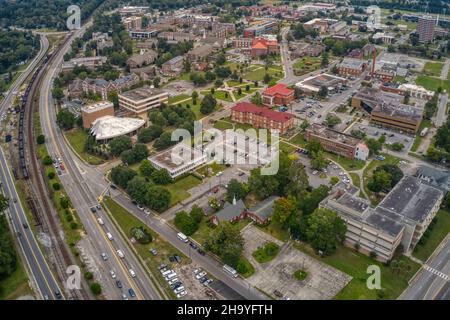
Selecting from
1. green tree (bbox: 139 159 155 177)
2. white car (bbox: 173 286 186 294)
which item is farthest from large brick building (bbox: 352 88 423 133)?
white car (bbox: 173 286 186 294)

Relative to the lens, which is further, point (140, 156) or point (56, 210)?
point (140, 156)

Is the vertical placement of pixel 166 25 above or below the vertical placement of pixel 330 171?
above

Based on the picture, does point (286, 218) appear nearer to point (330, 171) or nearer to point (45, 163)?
point (330, 171)

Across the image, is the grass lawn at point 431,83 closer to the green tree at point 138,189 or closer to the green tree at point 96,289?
the green tree at point 138,189

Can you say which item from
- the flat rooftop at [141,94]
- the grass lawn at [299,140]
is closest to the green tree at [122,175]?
the flat rooftop at [141,94]

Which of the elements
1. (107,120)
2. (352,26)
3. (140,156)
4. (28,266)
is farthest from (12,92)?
(352,26)
